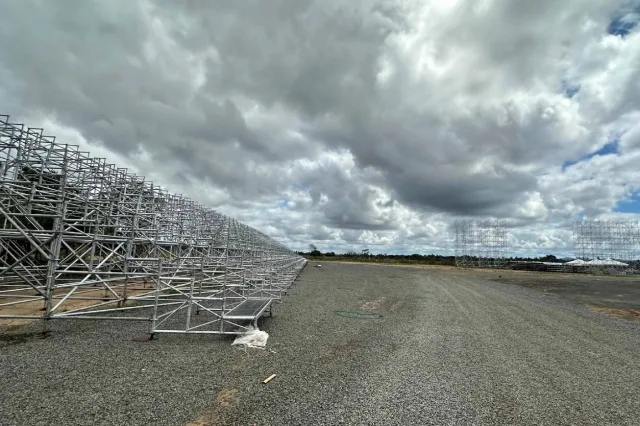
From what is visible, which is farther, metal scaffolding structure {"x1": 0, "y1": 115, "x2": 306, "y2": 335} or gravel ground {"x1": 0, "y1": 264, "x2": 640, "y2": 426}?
metal scaffolding structure {"x1": 0, "y1": 115, "x2": 306, "y2": 335}

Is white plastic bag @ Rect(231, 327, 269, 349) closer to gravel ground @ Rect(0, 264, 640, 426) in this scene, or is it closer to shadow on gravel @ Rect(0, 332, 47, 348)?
gravel ground @ Rect(0, 264, 640, 426)

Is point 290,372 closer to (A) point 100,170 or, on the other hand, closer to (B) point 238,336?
(B) point 238,336

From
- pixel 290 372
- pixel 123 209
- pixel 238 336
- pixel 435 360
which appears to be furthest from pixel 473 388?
pixel 123 209

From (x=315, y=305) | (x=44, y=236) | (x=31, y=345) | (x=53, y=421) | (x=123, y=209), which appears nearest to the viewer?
(x=53, y=421)

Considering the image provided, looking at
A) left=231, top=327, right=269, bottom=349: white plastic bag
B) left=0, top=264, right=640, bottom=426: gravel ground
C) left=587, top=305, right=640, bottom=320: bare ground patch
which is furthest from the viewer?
left=587, top=305, right=640, bottom=320: bare ground patch

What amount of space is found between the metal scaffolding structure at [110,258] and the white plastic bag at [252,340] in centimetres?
36

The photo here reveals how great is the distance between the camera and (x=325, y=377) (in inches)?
230

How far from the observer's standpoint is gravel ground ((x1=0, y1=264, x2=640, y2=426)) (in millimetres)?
4512

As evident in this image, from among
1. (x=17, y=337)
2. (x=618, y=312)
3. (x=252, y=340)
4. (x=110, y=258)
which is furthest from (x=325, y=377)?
(x=618, y=312)

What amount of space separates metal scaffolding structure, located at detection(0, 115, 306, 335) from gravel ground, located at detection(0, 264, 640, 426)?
2.96 feet

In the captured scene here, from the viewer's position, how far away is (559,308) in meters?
16.2

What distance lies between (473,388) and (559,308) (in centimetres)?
1327

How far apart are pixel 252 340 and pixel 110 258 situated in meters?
8.54

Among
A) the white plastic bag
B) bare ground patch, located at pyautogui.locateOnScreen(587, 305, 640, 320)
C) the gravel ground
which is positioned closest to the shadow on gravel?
the gravel ground
